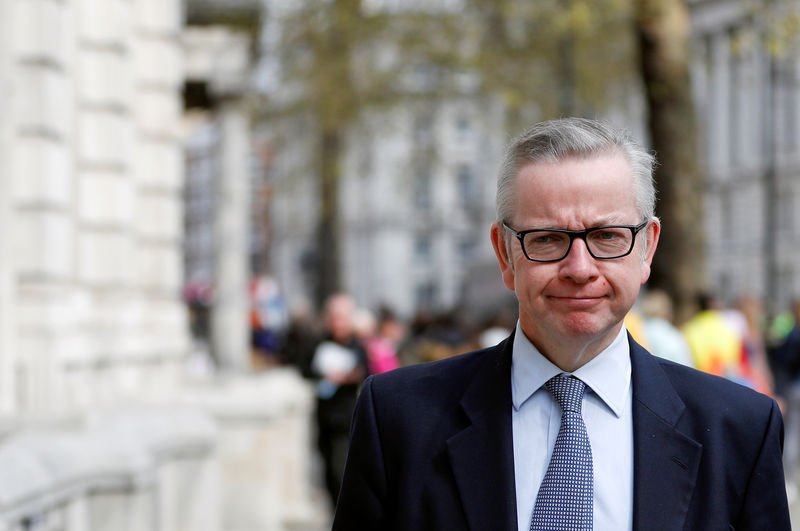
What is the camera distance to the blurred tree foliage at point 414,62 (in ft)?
84.9

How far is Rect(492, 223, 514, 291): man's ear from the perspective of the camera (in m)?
2.58

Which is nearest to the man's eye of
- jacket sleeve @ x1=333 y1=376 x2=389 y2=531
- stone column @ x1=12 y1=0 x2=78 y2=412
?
jacket sleeve @ x1=333 y1=376 x2=389 y2=531

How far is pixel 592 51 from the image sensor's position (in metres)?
30.9

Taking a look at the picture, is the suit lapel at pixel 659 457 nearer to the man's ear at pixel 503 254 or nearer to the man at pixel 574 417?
the man at pixel 574 417

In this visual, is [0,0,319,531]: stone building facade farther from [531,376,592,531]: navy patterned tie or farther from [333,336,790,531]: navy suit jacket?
[531,376,592,531]: navy patterned tie

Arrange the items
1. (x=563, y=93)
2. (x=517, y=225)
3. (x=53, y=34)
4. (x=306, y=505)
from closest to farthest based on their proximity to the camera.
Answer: (x=517, y=225) < (x=53, y=34) < (x=306, y=505) < (x=563, y=93)

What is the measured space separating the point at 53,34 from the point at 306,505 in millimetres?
6638

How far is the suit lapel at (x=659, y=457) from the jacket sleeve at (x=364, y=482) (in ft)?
1.60

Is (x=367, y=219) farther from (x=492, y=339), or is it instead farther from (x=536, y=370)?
(x=536, y=370)

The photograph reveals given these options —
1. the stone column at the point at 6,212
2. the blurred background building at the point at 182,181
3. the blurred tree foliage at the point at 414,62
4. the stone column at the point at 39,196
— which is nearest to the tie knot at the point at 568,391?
the blurred background building at the point at 182,181

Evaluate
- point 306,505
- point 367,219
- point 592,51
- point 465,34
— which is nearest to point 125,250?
point 306,505

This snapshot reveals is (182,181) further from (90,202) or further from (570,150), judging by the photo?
(570,150)

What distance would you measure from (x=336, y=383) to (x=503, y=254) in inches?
335

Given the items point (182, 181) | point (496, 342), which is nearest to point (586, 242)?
point (496, 342)
